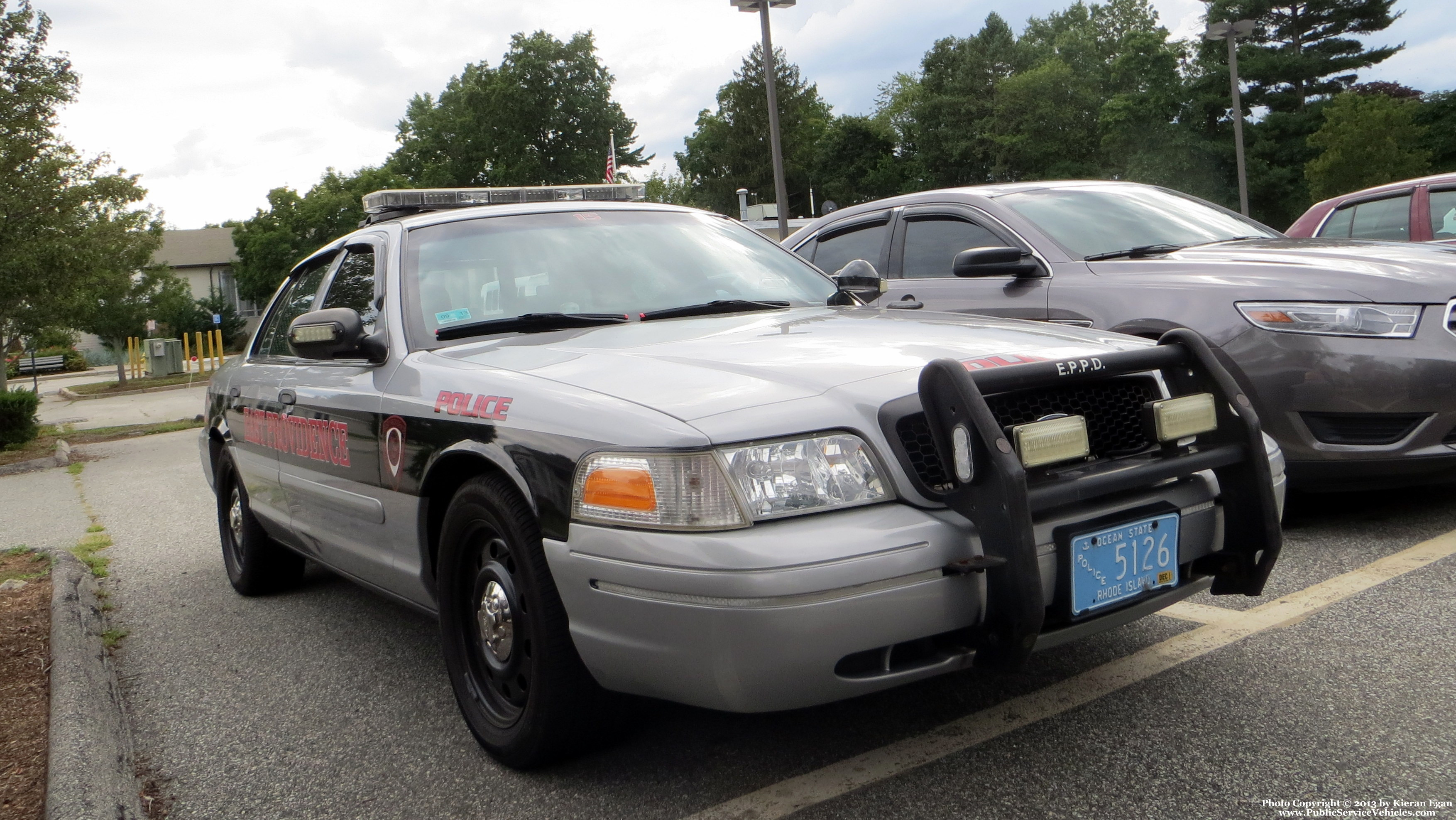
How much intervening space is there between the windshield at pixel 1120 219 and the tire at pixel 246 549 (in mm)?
3879

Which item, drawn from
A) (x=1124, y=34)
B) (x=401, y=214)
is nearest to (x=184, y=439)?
(x=401, y=214)

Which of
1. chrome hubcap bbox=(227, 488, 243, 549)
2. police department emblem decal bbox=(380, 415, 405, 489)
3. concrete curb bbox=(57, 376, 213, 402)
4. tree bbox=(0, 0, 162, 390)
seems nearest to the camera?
police department emblem decal bbox=(380, 415, 405, 489)

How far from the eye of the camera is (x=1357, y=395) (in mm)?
4438

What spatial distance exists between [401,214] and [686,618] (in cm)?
295

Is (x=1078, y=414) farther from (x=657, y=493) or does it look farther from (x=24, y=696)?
(x=24, y=696)

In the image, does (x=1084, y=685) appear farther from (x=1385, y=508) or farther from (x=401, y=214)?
(x=401, y=214)

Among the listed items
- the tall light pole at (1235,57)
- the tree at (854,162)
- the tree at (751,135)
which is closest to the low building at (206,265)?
the tree at (751,135)

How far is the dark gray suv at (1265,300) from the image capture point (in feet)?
14.6

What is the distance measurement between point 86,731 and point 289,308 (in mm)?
2299

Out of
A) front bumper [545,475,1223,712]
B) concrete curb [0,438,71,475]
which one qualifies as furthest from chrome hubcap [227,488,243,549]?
concrete curb [0,438,71,475]

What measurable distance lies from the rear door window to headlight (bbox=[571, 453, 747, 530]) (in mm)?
6702

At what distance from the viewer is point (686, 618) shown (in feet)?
7.70

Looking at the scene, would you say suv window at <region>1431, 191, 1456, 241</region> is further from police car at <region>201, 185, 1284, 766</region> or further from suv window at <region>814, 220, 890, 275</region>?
police car at <region>201, 185, 1284, 766</region>

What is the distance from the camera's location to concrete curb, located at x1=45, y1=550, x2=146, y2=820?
9.50ft
